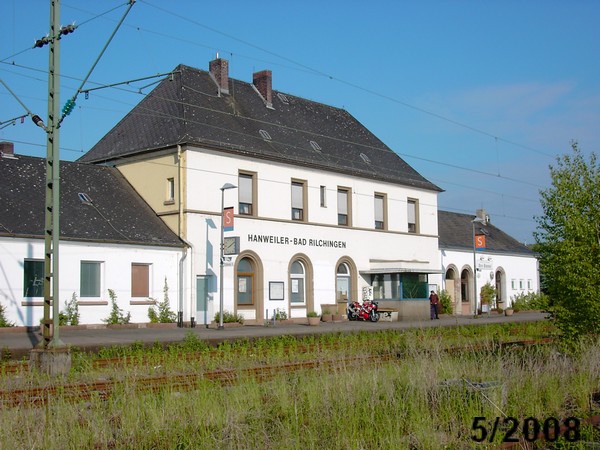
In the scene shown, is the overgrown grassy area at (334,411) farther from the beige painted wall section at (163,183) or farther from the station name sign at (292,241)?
the station name sign at (292,241)

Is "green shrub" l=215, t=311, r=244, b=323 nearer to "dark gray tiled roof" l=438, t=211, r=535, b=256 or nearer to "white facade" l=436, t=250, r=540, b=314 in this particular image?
"white facade" l=436, t=250, r=540, b=314

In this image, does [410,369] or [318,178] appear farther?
[318,178]

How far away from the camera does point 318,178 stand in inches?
1518

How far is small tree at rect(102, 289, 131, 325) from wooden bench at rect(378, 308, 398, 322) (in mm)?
14430

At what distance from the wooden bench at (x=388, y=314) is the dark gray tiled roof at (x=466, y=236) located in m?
11.1

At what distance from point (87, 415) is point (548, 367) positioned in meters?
6.85

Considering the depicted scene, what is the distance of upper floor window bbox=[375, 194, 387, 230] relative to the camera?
139 feet

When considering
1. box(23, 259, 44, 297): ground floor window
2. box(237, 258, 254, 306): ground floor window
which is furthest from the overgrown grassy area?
box(237, 258, 254, 306): ground floor window

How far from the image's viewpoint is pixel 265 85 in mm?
41156

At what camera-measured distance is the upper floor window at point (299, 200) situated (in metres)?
37.4

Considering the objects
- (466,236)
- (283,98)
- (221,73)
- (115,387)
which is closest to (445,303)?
(466,236)

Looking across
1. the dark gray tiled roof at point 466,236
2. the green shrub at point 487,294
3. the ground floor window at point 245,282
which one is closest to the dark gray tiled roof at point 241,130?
the ground floor window at point 245,282

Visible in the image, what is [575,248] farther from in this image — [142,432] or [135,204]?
[135,204]

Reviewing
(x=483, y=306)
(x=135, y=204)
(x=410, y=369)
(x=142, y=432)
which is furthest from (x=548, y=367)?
(x=483, y=306)
